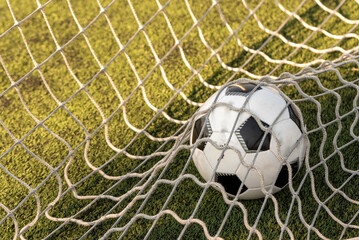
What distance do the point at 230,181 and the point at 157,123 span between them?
2.59ft

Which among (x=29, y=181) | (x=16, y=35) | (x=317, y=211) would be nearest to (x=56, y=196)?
(x=29, y=181)

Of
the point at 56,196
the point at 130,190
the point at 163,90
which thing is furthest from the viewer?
the point at 163,90

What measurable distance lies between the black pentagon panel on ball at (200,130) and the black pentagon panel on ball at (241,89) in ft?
0.55

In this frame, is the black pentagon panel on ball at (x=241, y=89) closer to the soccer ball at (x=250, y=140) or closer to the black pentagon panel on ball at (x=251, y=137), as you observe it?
the soccer ball at (x=250, y=140)

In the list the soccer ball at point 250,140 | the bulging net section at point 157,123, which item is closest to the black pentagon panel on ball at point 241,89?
the soccer ball at point 250,140

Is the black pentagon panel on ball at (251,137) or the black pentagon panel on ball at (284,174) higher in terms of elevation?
the black pentagon panel on ball at (251,137)

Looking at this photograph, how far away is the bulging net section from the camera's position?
5.96ft

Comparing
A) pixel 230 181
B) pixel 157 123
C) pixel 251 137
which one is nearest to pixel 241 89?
pixel 251 137

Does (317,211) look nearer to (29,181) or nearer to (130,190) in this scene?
(130,190)

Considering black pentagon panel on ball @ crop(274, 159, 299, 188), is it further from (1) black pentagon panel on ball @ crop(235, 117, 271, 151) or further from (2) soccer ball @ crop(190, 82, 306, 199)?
(1) black pentagon panel on ball @ crop(235, 117, 271, 151)

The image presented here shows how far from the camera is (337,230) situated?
1.74 metres

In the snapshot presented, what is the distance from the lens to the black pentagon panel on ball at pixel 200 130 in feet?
5.52

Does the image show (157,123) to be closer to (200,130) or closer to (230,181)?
(200,130)

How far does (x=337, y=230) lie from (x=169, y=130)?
39.7 inches
